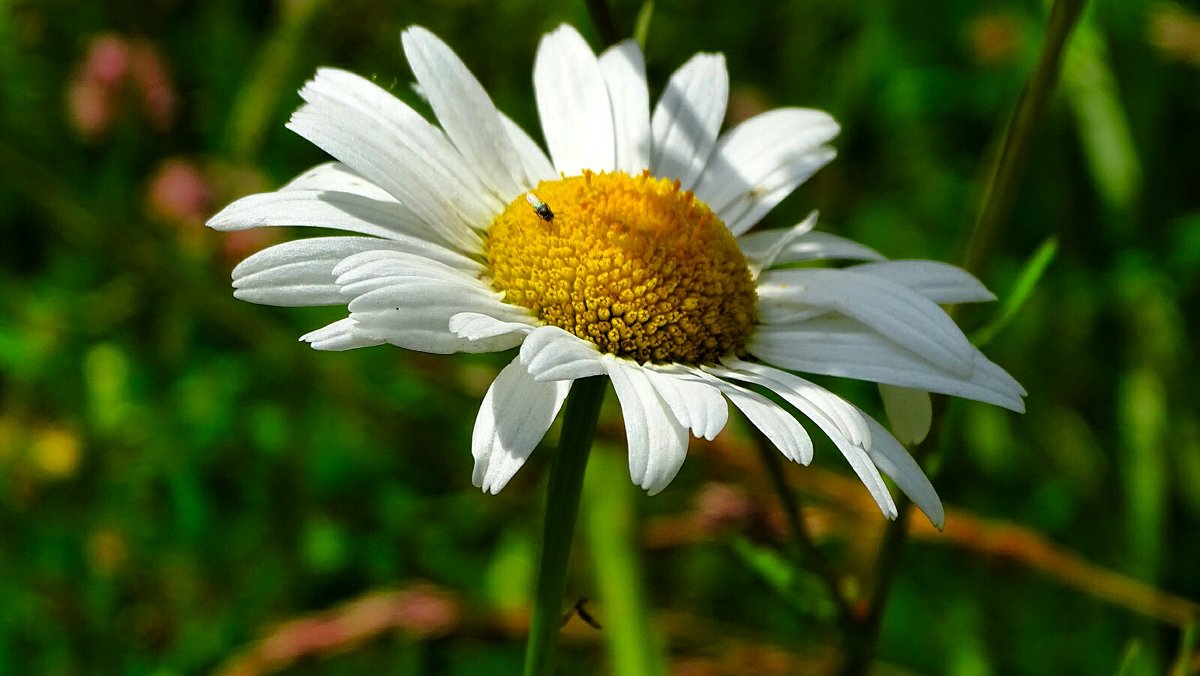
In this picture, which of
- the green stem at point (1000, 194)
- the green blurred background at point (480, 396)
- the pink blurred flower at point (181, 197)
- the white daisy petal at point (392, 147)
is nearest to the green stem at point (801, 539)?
the green stem at point (1000, 194)

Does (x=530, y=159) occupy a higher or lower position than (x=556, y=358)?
higher

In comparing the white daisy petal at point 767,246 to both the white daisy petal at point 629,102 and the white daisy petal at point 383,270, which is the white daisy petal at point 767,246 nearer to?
the white daisy petal at point 629,102

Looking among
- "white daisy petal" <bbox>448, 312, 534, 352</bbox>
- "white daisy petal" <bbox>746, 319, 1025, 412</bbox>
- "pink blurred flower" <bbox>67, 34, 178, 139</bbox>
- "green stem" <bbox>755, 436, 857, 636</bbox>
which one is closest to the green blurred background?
"pink blurred flower" <bbox>67, 34, 178, 139</bbox>

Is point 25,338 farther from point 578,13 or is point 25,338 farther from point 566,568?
point 566,568


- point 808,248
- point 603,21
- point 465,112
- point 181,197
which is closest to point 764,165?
point 808,248

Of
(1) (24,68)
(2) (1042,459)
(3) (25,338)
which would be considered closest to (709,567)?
(2) (1042,459)

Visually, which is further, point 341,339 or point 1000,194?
point 1000,194

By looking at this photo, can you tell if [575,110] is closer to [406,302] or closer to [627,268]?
[627,268]
